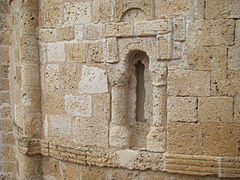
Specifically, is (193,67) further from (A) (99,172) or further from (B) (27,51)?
(B) (27,51)

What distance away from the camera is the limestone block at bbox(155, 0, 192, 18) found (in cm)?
263

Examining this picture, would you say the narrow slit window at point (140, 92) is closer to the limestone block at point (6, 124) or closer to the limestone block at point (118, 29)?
the limestone block at point (118, 29)

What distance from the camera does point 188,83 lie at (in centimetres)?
268

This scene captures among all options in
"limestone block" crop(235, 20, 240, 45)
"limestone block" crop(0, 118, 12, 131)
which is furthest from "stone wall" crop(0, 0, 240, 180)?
"limestone block" crop(0, 118, 12, 131)

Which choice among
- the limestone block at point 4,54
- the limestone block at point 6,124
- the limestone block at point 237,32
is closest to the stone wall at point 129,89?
the limestone block at point 237,32

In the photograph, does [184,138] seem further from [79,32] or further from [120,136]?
[79,32]

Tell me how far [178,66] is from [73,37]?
4.42ft

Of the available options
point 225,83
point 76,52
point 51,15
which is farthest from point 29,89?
point 225,83

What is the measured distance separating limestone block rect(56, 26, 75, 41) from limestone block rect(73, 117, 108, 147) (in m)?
1.03

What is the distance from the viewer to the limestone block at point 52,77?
3299 millimetres

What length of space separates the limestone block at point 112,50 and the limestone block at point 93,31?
0.54 ft

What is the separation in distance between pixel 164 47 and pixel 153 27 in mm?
251

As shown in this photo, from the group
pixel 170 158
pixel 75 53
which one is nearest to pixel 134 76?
pixel 75 53

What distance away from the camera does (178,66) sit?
2.70m
